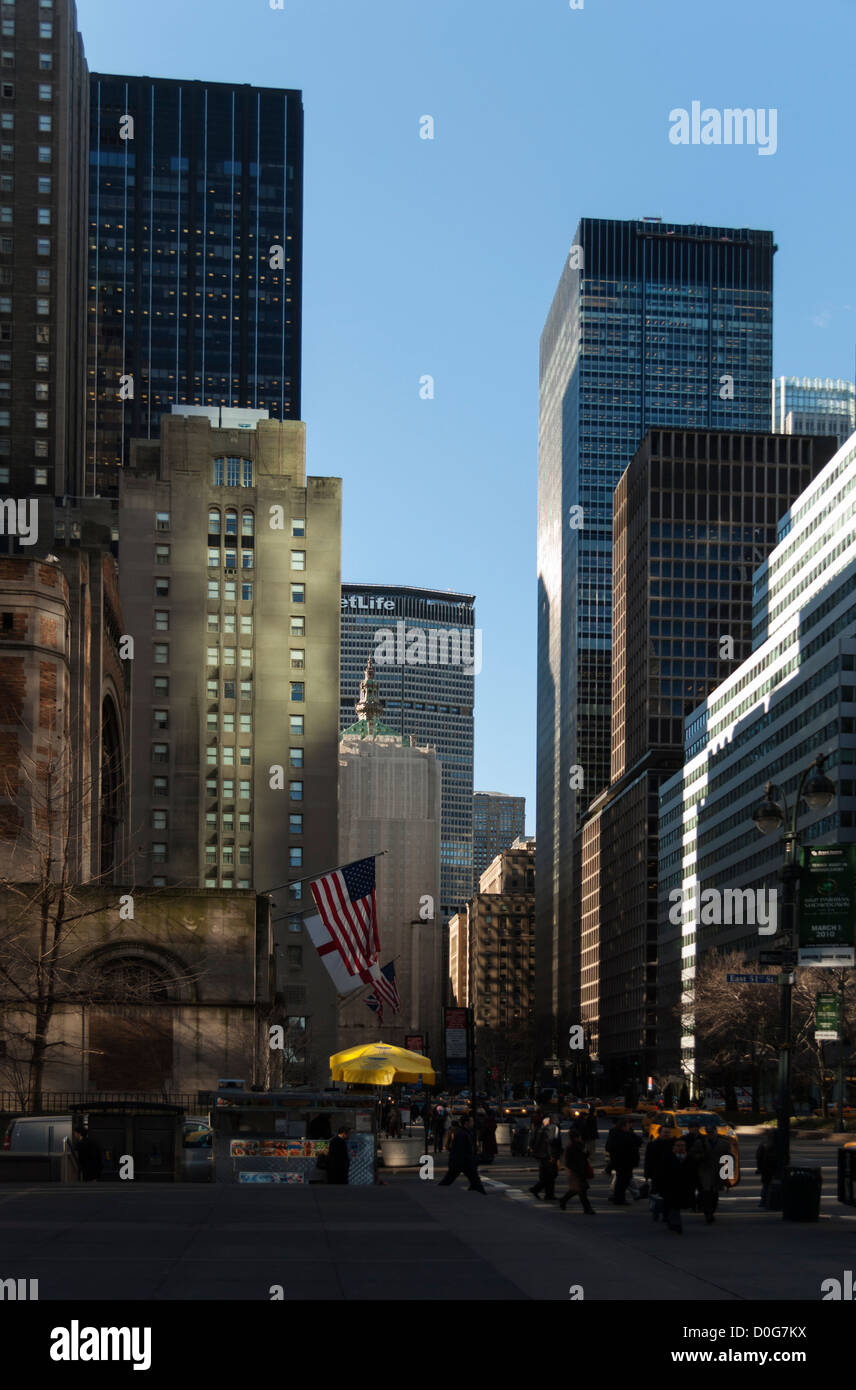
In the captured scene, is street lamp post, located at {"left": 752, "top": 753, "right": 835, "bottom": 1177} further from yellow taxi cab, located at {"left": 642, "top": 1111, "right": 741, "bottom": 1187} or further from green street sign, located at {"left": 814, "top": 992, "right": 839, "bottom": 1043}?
green street sign, located at {"left": 814, "top": 992, "right": 839, "bottom": 1043}

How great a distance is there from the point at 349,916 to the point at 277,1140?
30.9 feet

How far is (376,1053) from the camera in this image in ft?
154

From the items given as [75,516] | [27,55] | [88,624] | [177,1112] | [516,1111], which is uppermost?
[27,55]

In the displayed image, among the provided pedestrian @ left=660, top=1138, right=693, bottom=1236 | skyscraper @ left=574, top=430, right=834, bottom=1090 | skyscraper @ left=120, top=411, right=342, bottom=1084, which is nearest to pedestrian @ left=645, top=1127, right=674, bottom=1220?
pedestrian @ left=660, top=1138, right=693, bottom=1236

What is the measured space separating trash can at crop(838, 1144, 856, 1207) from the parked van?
53.1 feet

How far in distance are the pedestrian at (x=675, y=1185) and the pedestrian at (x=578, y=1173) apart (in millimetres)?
1994

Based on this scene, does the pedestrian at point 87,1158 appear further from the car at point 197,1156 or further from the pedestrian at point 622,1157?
the pedestrian at point 622,1157

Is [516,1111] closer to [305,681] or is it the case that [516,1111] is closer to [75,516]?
[305,681]

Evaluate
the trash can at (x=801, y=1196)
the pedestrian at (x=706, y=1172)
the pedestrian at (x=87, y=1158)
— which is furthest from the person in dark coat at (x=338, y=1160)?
the trash can at (x=801, y=1196)

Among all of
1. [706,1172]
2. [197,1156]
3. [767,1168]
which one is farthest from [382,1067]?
[767,1168]

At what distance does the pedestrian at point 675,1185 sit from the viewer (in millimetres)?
26266

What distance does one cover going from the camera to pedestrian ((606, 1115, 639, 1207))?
1291 inches

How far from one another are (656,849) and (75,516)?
76.5m
